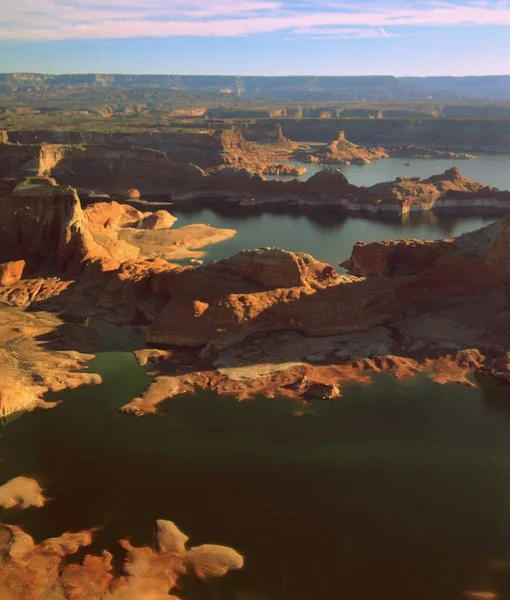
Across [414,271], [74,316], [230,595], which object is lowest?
[230,595]

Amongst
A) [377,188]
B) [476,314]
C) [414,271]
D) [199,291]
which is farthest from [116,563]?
[377,188]

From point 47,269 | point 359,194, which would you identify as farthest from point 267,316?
point 359,194

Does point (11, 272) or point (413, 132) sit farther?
point (413, 132)

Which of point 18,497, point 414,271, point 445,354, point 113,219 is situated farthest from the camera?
point 113,219

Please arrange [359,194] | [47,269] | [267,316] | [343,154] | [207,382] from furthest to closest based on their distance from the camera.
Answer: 1. [343,154]
2. [359,194]
3. [47,269]
4. [267,316]
5. [207,382]

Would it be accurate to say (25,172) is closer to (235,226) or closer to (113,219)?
(113,219)

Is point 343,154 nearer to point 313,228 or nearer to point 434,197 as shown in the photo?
point 434,197

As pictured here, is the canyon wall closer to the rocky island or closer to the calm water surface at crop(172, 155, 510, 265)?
the calm water surface at crop(172, 155, 510, 265)
